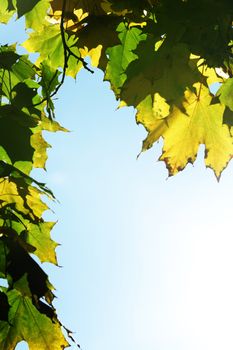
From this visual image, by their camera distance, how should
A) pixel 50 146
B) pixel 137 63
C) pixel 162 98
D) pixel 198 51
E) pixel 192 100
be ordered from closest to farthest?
pixel 198 51, pixel 137 63, pixel 162 98, pixel 192 100, pixel 50 146

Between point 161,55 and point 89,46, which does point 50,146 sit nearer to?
point 89,46

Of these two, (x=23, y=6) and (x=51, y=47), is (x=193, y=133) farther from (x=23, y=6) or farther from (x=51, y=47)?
(x=23, y=6)

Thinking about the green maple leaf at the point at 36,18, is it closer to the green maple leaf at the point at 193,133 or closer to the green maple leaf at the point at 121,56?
the green maple leaf at the point at 121,56

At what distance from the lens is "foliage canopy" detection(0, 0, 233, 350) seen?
150cm

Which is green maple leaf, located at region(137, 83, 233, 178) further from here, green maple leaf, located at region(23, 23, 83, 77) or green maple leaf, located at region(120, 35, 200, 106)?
green maple leaf, located at region(23, 23, 83, 77)

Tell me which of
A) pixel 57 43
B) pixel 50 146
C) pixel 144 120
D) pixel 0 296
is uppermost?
pixel 57 43

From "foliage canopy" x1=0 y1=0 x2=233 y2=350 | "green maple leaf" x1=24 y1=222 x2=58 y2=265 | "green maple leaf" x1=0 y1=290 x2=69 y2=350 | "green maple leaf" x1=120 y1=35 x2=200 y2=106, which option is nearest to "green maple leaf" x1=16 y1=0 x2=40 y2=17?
"foliage canopy" x1=0 y1=0 x2=233 y2=350

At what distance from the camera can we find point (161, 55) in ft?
5.17

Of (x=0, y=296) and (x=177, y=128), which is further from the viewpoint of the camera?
(x=177, y=128)

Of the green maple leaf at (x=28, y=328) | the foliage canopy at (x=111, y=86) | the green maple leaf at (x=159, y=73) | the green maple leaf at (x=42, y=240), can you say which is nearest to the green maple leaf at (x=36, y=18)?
the foliage canopy at (x=111, y=86)

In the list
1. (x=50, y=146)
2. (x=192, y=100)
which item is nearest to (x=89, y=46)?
(x=192, y=100)

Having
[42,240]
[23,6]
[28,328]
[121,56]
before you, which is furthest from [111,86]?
[28,328]

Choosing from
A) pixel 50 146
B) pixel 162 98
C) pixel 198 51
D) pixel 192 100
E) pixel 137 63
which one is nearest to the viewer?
pixel 198 51

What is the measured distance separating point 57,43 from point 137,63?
0.52 metres
